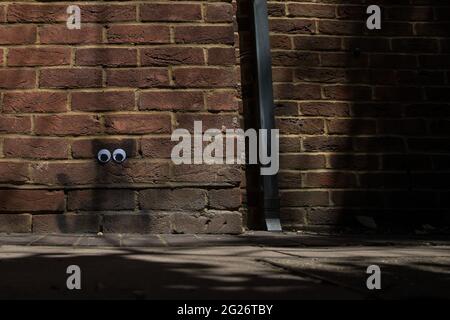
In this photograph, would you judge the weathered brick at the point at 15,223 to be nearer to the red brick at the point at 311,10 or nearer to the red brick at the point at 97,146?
the red brick at the point at 97,146

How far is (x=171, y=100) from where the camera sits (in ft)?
11.7

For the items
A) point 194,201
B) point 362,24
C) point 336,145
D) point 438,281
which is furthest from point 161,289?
point 362,24

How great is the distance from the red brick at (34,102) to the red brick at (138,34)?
567 mm

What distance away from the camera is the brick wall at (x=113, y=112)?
11.3 ft

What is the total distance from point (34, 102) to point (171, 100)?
98cm

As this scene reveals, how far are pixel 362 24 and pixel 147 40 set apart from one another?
1952 millimetres

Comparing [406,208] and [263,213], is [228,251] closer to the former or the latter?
[263,213]

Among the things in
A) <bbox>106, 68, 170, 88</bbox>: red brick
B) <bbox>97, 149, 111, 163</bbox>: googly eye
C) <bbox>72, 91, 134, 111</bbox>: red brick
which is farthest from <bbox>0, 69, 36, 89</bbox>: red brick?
<bbox>97, 149, 111, 163</bbox>: googly eye

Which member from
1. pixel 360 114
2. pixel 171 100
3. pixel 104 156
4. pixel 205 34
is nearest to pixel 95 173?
pixel 104 156

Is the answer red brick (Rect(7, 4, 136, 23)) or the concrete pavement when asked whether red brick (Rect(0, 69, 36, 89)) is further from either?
the concrete pavement

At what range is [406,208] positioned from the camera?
4242 mm

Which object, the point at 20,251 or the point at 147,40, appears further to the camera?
the point at 147,40

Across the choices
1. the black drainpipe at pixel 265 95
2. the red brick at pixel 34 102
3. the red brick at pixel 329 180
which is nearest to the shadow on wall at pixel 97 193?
the red brick at pixel 34 102

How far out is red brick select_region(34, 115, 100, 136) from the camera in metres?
3.48
